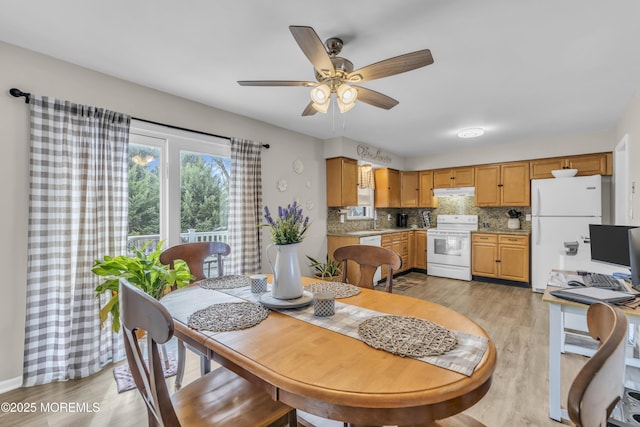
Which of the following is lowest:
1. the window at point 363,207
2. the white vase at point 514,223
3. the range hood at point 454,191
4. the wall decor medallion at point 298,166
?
the white vase at point 514,223

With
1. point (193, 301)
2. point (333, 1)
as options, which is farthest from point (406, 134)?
point (193, 301)

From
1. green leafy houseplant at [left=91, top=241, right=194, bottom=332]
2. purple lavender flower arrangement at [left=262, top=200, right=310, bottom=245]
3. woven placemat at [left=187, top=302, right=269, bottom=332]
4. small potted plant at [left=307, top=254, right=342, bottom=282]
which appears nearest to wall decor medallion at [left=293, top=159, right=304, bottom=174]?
small potted plant at [left=307, top=254, right=342, bottom=282]

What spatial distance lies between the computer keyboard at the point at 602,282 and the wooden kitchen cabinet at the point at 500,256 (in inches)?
109

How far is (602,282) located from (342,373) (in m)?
2.25

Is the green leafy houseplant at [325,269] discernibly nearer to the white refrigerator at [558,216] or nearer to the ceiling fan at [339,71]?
the ceiling fan at [339,71]

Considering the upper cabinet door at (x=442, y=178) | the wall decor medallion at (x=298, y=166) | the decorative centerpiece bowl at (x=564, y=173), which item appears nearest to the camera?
the wall decor medallion at (x=298, y=166)

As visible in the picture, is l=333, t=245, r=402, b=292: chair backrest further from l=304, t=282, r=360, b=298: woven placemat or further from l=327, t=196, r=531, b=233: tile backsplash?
l=327, t=196, r=531, b=233: tile backsplash

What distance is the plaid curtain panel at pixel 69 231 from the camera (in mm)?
2098

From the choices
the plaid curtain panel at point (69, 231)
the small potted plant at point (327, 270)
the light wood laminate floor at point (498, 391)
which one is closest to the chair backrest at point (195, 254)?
the plaid curtain panel at point (69, 231)

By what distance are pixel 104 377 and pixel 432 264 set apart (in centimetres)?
518

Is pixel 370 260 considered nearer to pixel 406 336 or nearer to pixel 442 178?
pixel 406 336

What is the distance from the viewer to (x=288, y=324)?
4.22 ft

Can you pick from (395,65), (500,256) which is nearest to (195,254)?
(395,65)

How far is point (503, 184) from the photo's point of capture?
16.8 ft
